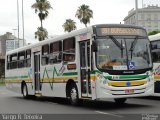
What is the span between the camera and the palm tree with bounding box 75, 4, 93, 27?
7119cm

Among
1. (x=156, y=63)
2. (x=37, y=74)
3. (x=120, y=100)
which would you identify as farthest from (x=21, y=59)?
(x=120, y=100)

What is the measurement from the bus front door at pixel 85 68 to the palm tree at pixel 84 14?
53913mm

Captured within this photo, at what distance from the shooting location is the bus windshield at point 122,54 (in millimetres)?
15984

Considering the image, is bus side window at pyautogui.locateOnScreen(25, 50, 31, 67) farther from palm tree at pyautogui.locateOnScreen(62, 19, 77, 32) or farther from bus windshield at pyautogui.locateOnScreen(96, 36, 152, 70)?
palm tree at pyautogui.locateOnScreen(62, 19, 77, 32)

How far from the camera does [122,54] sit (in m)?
16.2

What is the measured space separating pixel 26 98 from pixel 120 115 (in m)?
12.4

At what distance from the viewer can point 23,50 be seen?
84.4 feet

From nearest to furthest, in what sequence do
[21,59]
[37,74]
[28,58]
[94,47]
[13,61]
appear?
[94,47] → [37,74] → [28,58] → [21,59] → [13,61]

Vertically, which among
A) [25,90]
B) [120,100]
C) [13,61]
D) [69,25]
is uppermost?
[69,25]

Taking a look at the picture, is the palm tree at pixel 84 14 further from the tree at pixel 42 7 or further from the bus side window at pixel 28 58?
the bus side window at pixel 28 58

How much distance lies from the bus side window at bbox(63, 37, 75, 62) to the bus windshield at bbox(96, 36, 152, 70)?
86.8 inches

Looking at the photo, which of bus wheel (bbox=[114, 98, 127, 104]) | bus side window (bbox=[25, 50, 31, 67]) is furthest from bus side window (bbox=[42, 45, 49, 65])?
bus wheel (bbox=[114, 98, 127, 104])

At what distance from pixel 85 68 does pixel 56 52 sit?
132 inches

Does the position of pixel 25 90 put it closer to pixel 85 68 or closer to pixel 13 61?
pixel 13 61
